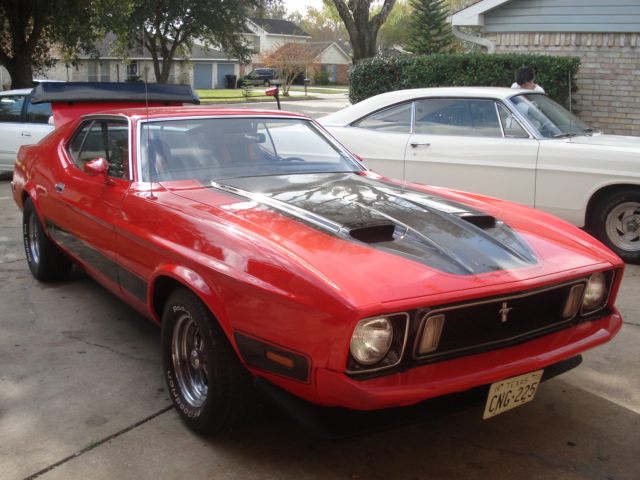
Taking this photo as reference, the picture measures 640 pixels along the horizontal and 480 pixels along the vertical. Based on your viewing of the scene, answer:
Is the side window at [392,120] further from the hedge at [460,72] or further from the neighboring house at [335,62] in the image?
the neighboring house at [335,62]

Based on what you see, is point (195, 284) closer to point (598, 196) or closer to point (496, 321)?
point (496, 321)

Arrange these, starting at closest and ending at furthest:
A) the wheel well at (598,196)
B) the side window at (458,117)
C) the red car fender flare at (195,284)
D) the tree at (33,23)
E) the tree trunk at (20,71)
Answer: the red car fender flare at (195,284), the wheel well at (598,196), the side window at (458,117), the tree at (33,23), the tree trunk at (20,71)

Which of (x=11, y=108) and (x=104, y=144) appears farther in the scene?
(x=11, y=108)

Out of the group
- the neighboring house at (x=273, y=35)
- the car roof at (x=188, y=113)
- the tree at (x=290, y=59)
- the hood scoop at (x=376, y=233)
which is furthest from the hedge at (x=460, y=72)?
the neighboring house at (x=273, y=35)

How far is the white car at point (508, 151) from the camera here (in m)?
5.90

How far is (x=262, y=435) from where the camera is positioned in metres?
3.06

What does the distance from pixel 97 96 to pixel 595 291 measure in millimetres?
4985

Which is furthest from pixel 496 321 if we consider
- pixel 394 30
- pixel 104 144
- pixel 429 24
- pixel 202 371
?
pixel 394 30

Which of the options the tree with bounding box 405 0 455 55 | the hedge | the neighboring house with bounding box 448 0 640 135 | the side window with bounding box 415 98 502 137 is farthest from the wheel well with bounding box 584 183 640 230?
the tree with bounding box 405 0 455 55

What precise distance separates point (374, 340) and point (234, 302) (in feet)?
2.01

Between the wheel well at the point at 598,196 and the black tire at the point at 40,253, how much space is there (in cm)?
448

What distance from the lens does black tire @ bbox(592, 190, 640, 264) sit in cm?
587

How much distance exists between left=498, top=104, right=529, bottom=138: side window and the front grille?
12.3 feet

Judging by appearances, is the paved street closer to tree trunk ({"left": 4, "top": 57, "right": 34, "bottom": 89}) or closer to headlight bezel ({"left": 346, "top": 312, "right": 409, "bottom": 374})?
headlight bezel ({"left": 346, "top": 312, "right": 409, "bottom": 374})
